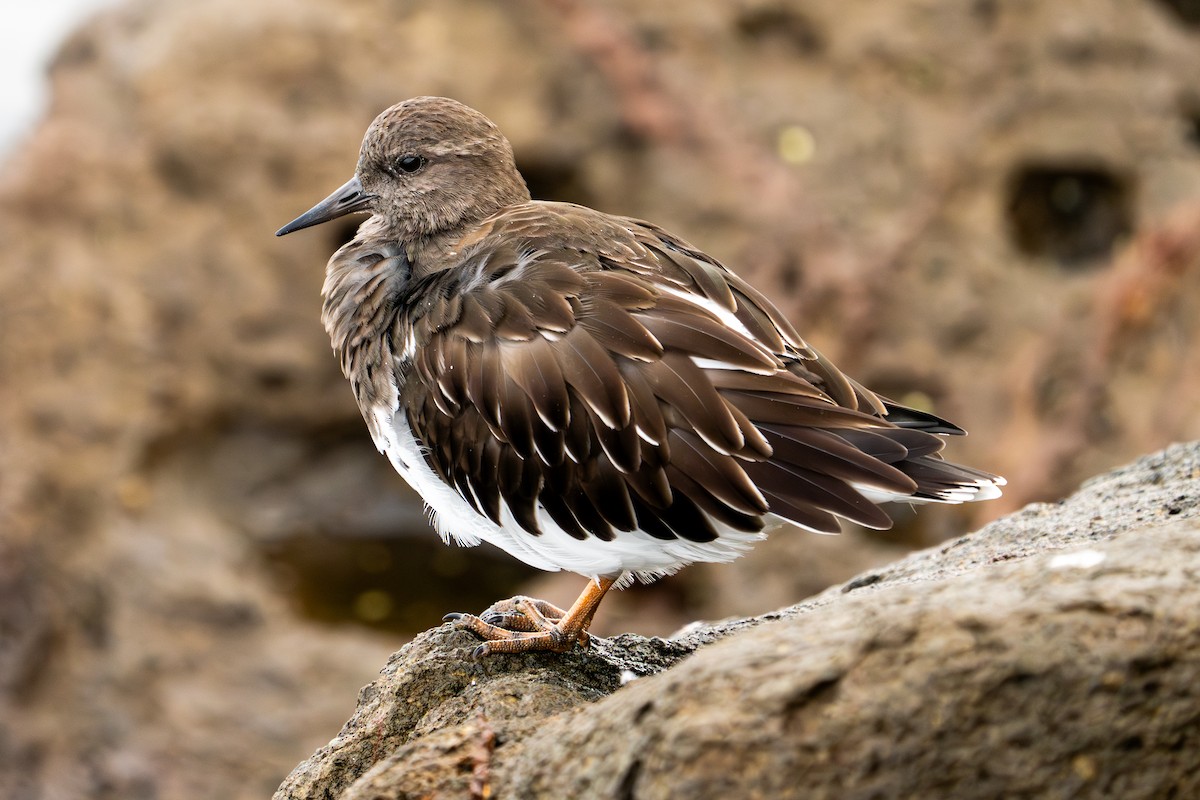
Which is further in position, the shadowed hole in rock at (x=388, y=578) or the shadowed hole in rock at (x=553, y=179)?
the shadowed hole in rock at (x=553, y=179)

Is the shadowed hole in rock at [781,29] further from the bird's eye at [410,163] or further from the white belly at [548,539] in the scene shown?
the white belly at [548,539]

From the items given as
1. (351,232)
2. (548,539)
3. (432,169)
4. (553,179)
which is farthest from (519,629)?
(553,179)

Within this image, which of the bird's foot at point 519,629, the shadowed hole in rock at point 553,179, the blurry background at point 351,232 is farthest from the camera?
the shadowed hole in rock at point 553,179

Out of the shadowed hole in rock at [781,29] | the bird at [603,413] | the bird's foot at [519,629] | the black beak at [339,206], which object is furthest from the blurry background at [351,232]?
the bird at [603,413]

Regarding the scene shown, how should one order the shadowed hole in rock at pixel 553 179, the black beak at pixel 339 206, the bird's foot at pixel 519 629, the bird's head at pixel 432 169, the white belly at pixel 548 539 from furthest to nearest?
the shadowed hole in rock at pixel 553 179, the black beak at pixel 339 206, the bird's head at pixel 432 169, the bird's foot at pixel 519 629, the white belly at pixel 548 539

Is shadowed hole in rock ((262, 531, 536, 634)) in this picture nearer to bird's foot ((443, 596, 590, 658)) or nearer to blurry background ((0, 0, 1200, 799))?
blurry background ((0, 0, 1200, 799))

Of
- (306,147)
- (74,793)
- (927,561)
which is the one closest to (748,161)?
(306,147)

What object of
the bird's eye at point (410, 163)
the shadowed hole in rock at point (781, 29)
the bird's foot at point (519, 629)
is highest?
the shadowed hole in rock at point (781, 29)

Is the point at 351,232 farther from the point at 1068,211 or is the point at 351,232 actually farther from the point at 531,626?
the point at 531,626
